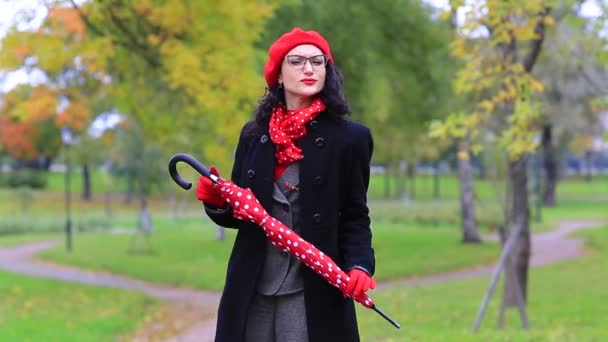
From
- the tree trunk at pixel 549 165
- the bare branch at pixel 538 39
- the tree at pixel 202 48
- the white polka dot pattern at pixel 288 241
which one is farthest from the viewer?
the tree trunk at pixel 549 165

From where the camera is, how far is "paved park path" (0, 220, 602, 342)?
9.53 meters

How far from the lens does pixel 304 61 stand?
3.06 m

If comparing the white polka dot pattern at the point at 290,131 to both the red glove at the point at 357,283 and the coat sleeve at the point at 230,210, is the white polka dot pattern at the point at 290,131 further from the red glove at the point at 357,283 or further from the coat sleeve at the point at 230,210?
the red glove at the point at 357,283

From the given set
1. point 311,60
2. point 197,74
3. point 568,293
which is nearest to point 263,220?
point 311,60

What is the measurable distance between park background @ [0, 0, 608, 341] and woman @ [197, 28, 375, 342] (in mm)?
4305

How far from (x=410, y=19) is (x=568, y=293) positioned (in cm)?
586

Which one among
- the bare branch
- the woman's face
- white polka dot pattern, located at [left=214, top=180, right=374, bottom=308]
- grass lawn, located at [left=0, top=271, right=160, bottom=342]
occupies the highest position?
the bare branch

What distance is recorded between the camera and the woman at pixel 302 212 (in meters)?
2.92

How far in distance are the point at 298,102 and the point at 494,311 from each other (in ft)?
26.5

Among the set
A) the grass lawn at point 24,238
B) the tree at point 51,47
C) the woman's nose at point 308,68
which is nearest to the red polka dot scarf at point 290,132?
the woman's nose at point 308,68

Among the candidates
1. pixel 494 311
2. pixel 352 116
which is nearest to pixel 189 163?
pixel 494 311

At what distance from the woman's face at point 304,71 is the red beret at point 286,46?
16mm

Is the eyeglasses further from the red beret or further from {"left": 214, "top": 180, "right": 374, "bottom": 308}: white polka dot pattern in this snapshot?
{"left": 214, "top": 180, "right": 374, "bottom": 308}: white polka dot pattern

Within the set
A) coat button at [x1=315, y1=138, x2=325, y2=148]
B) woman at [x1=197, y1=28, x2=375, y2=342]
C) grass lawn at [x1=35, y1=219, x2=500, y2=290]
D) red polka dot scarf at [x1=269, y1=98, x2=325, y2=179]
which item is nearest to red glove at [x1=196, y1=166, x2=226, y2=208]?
woman at [x1=197, y1=28, x2=375, y2=342]
